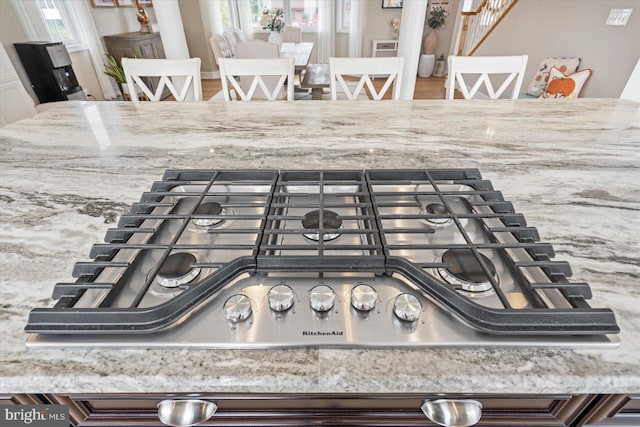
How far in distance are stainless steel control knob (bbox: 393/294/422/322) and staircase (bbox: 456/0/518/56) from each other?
14.8 feet

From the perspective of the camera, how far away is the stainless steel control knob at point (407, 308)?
1.49ft

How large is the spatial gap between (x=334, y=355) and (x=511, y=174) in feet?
2.29

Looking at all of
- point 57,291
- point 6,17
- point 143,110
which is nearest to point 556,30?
point 143,110

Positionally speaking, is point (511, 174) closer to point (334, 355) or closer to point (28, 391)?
point (334, 355)

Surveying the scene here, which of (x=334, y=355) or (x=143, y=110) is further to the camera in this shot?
(x=143, y=110)

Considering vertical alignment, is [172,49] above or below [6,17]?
below

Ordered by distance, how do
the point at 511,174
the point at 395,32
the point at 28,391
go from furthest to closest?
1. the point at 395,32
2. the point at 511,174
3. the point at 28,391

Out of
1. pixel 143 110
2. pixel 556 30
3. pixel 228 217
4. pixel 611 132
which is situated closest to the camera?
pixel 228 217

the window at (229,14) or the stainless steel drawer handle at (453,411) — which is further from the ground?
the window at (229,14)

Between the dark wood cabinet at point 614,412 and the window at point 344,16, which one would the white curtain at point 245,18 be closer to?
the window at point 344,16

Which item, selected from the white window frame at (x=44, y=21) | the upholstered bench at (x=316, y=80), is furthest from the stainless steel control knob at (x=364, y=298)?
the white window frame at (x=44, y=21)

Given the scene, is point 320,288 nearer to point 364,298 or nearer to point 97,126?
point 364,298

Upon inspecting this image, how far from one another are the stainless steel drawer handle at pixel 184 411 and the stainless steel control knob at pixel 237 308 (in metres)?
0.15

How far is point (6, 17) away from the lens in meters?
3.44
